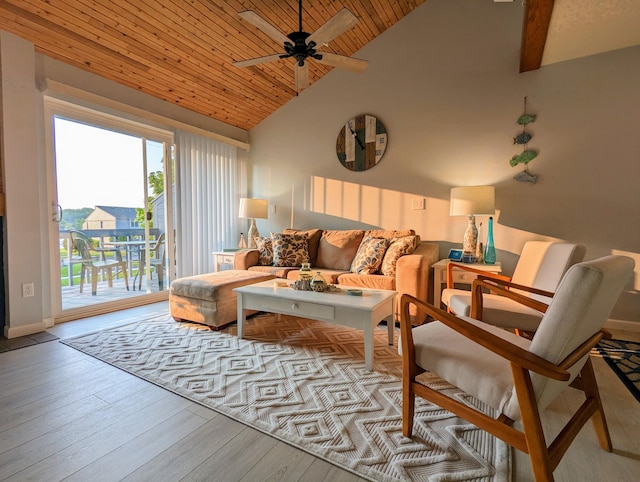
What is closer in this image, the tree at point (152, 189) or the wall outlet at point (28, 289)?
the wall outlet at point (28, 289)

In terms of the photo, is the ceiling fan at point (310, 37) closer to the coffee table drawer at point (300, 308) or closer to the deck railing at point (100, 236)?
the coffee table drawer at point (300, 308)

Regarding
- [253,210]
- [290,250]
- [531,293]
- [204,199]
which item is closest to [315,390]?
[531,293]

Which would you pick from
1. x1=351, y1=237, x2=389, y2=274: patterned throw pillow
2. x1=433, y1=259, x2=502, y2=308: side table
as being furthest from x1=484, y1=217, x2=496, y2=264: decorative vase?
x1=351, y1=237, x2=389, y2=274: patterned throw pillow

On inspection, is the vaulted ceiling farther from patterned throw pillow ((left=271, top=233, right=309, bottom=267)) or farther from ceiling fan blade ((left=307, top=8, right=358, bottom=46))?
patterned throw pillow ((left=271, top=233, right=309, bottom=267))

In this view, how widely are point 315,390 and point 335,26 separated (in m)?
2.32

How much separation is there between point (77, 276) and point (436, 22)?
4.77 meters

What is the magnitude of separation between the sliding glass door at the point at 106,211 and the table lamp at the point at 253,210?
91 cm

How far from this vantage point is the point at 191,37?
10.2 ft

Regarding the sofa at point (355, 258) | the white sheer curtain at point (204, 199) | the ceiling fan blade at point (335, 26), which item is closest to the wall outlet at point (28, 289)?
the white sheer curtain at point (204, 199)

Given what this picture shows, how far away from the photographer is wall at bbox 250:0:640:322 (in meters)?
2.86

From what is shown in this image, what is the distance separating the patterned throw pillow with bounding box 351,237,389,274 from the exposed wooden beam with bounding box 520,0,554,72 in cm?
203

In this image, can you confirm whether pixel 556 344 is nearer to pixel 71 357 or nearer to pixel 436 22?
pixel 71 357

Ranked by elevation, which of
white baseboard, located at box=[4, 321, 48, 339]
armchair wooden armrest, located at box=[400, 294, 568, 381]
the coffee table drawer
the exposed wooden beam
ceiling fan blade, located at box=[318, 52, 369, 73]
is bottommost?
white baseboard, located at box=[4, 321, 48, 339]

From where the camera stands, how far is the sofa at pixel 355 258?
2.87 m
